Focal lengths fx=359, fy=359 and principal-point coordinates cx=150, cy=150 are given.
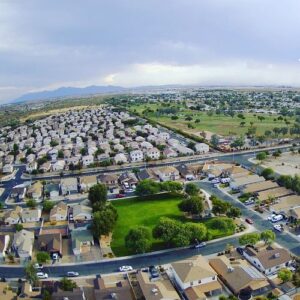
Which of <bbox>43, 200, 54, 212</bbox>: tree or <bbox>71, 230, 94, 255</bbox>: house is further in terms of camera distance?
<bbox>43, 200, 54, 212</bbox>: tree

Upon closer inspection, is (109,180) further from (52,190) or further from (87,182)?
(52,190)

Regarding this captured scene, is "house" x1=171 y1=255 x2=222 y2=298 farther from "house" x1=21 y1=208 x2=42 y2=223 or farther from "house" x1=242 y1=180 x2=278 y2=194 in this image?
"house" x1=21 y1=208 x2=42 y2=223

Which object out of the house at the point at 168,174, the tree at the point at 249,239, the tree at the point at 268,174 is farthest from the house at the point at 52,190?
the tree at the point at 268,174

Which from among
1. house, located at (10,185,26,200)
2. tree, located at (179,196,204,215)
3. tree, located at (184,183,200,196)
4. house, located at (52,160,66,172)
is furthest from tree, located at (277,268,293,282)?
house, located at (52,160,66,172)

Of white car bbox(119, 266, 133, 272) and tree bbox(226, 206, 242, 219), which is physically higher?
tree bbox(226, 206, 242, 219)

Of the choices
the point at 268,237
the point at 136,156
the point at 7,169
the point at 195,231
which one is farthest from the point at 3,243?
the point at 136,156

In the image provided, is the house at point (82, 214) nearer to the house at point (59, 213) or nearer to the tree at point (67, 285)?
the house at point (59, 213)

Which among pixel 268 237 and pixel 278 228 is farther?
pixel 278 228

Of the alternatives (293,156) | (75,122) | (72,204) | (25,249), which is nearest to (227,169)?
(293,156)
